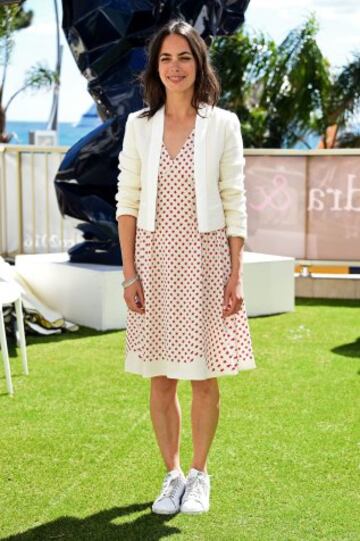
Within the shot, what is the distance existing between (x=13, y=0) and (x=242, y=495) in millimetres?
2039

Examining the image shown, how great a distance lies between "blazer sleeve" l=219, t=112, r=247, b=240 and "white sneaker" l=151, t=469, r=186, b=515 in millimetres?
931

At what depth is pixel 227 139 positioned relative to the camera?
3824 mm

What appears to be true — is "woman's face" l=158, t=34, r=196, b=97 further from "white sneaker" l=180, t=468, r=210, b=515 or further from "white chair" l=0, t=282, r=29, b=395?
"white chair" l=0, t=282, r=29, b=395

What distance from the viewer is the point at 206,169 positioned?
379 cm

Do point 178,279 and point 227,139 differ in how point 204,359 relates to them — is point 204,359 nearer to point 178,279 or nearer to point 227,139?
point 178,279

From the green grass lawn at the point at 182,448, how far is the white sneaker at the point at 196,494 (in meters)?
0.04

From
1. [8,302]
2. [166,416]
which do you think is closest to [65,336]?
[8,302]

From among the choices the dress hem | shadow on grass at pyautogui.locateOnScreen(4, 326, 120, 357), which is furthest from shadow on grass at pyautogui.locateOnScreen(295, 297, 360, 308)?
the dress hem

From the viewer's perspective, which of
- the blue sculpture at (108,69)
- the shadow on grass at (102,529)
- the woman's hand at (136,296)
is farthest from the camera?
the blue sculpture at (108,69)

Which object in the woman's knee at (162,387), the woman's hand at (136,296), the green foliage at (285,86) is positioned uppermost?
the green foliage at (285,86)

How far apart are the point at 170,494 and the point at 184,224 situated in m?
1.01

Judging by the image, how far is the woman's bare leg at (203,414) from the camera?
3.95m

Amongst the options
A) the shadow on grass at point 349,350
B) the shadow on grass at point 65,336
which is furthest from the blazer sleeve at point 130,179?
the shadow on grass at point 65,336

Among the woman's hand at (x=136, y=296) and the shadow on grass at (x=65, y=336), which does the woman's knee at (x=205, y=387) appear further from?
the shadow on grass at (x=65, y=336)
